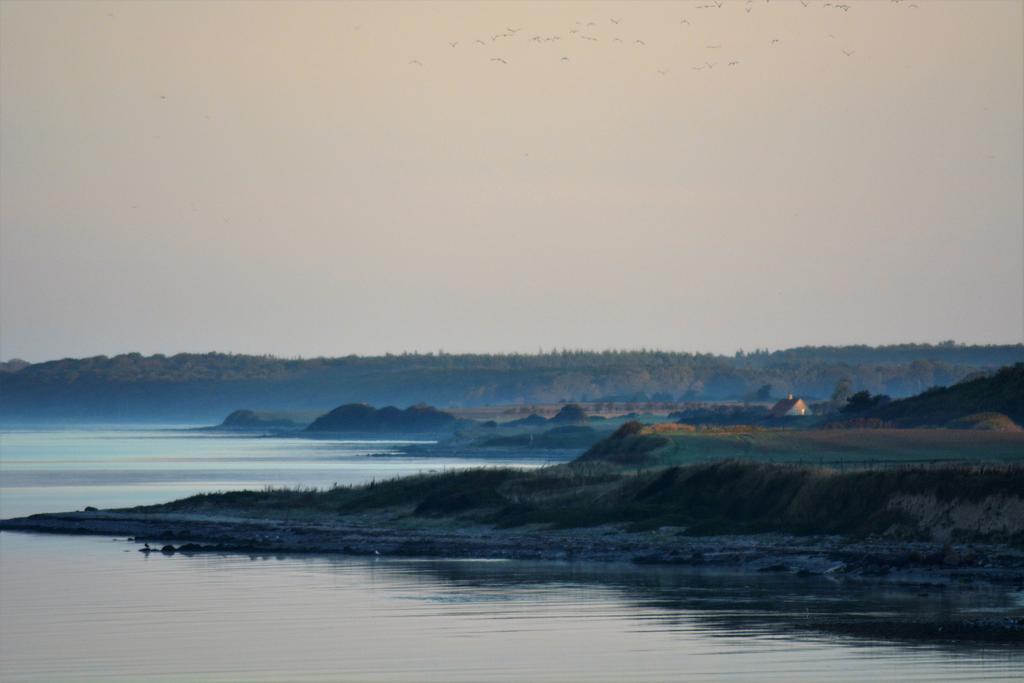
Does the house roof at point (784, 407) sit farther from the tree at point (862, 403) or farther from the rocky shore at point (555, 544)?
the rocky shore at point (555, 544)

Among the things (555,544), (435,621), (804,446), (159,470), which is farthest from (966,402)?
(435,621)

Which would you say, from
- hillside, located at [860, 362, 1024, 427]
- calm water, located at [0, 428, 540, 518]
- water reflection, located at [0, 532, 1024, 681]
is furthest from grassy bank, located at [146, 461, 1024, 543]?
hillside, located at [860, 362, 1024, 427]

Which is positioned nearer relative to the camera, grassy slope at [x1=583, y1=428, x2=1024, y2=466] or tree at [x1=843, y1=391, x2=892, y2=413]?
grassy slope at [x1=583, y1=428, x2=1024, y2=466]

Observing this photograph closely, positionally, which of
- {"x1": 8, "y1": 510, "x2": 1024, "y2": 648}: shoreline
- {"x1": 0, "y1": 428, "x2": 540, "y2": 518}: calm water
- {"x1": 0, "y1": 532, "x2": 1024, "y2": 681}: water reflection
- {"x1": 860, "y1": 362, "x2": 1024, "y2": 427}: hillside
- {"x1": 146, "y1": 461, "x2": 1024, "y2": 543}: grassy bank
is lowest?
{"x1": 0, "y1": 532, "x2": 1024, "y2": 681}: water reflection

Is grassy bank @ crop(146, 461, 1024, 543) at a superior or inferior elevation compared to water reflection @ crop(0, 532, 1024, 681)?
superior

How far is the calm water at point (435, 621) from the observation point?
30.7 metres

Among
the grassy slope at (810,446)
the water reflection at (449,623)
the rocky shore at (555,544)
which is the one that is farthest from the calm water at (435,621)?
the grassy slope at (810,446)

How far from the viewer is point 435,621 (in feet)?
124

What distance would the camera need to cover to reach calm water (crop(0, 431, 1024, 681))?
30.7m

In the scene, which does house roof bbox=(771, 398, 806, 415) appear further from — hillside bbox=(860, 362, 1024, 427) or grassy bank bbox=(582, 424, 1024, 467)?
grassy bank bbox=(582, 424, 1024, 467)

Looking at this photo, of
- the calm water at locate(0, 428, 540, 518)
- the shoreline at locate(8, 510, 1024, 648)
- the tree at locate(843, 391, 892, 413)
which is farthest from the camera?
the tree at locate(843, 391, 892, 413)

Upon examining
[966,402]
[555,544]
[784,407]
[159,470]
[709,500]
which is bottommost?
[555,544]

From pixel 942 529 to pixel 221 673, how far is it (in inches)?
1023

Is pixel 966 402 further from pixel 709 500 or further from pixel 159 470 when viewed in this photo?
pixel 159 470
